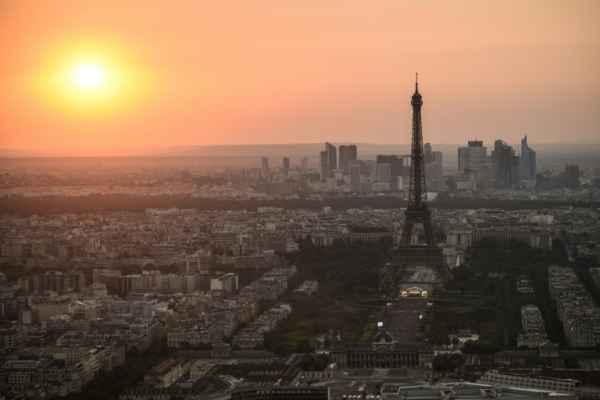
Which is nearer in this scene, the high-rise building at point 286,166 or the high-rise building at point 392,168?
the high-rise building at point 392,168

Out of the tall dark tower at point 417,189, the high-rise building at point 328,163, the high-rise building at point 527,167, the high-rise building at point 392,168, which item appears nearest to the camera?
the tall dark tower at point 417,189

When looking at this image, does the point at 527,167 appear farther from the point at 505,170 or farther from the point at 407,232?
the point at 407,232

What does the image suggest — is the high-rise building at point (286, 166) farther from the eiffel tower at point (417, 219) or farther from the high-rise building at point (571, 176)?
the eiffel tower at point (417, 219)

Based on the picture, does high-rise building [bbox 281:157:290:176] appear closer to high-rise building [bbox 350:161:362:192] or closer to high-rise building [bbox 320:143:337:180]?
high-rise building [bbox 320:143:337:180]

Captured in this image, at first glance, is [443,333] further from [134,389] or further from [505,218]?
[505,218]

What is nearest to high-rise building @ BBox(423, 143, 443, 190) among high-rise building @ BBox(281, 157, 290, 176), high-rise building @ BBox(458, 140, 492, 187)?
high-rise building @ BBox(458, 140, 492, 187)

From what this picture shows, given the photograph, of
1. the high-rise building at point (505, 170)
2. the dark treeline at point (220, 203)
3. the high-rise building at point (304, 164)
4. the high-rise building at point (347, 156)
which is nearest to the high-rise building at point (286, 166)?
the high-rise building at point (304, 164)
